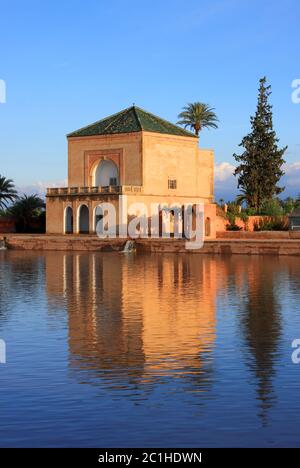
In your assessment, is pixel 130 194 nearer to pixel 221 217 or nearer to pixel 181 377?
pixel 221 217

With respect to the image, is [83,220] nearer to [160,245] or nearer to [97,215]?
[97,215]

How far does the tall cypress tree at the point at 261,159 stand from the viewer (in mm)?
66062

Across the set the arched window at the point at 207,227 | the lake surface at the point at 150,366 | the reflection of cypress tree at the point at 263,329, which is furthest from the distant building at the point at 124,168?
the lake surface at the point at 150,366

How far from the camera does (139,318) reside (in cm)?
1986

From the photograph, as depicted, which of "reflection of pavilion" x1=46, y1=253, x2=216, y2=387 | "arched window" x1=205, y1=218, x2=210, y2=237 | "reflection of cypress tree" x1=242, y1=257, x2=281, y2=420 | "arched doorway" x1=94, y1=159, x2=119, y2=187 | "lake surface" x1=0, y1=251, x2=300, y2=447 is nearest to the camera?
"lake surface" x1=0, y1=251, x2=300, y2=447

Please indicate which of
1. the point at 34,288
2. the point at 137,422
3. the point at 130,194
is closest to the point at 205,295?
the point at 34,288

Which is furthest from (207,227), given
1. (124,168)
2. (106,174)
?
(106,174)

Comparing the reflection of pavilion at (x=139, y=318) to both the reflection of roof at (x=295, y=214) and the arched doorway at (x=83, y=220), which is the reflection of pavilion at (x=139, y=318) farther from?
the arched doorway at (x=83, y=220)

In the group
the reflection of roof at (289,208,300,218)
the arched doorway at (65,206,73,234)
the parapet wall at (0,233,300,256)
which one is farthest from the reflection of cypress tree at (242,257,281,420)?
the arched doorway at (65,206,73,234)

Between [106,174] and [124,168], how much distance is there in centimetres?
279

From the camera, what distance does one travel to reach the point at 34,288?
27953 millimetres

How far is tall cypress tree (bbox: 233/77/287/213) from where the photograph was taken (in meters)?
66.1

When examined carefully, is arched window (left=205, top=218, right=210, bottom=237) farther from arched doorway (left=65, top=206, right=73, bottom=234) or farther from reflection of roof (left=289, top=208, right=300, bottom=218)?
arched doorway (left=65, top=206, right=73, bottom=234)
